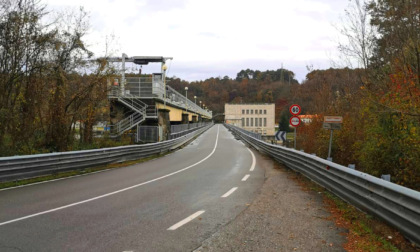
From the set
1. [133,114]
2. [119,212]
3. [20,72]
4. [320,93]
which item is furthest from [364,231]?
[133,114]

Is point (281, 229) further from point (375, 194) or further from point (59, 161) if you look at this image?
point (59, 161)

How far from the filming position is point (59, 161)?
1269cm

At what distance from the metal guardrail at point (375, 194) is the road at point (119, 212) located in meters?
1.95

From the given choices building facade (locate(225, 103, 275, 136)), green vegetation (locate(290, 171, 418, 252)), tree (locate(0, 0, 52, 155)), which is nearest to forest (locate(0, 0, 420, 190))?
tree (locate(0, 0, 52, 155))

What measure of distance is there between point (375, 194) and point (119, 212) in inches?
187

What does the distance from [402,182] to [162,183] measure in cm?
717

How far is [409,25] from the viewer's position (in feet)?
29.0

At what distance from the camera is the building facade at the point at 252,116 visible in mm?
139000

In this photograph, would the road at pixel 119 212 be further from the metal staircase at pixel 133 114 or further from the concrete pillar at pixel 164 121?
the concrete pillar at pixel 164 121

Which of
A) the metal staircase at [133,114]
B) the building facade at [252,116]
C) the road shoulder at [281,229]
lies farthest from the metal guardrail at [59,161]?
the building facade at [252,116]

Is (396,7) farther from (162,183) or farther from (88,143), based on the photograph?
(88,143)

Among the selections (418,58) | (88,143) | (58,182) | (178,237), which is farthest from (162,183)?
(88,143)

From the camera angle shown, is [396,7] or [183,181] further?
[183,181]

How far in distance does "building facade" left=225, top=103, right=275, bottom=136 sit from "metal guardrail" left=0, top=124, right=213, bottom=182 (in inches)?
4763
